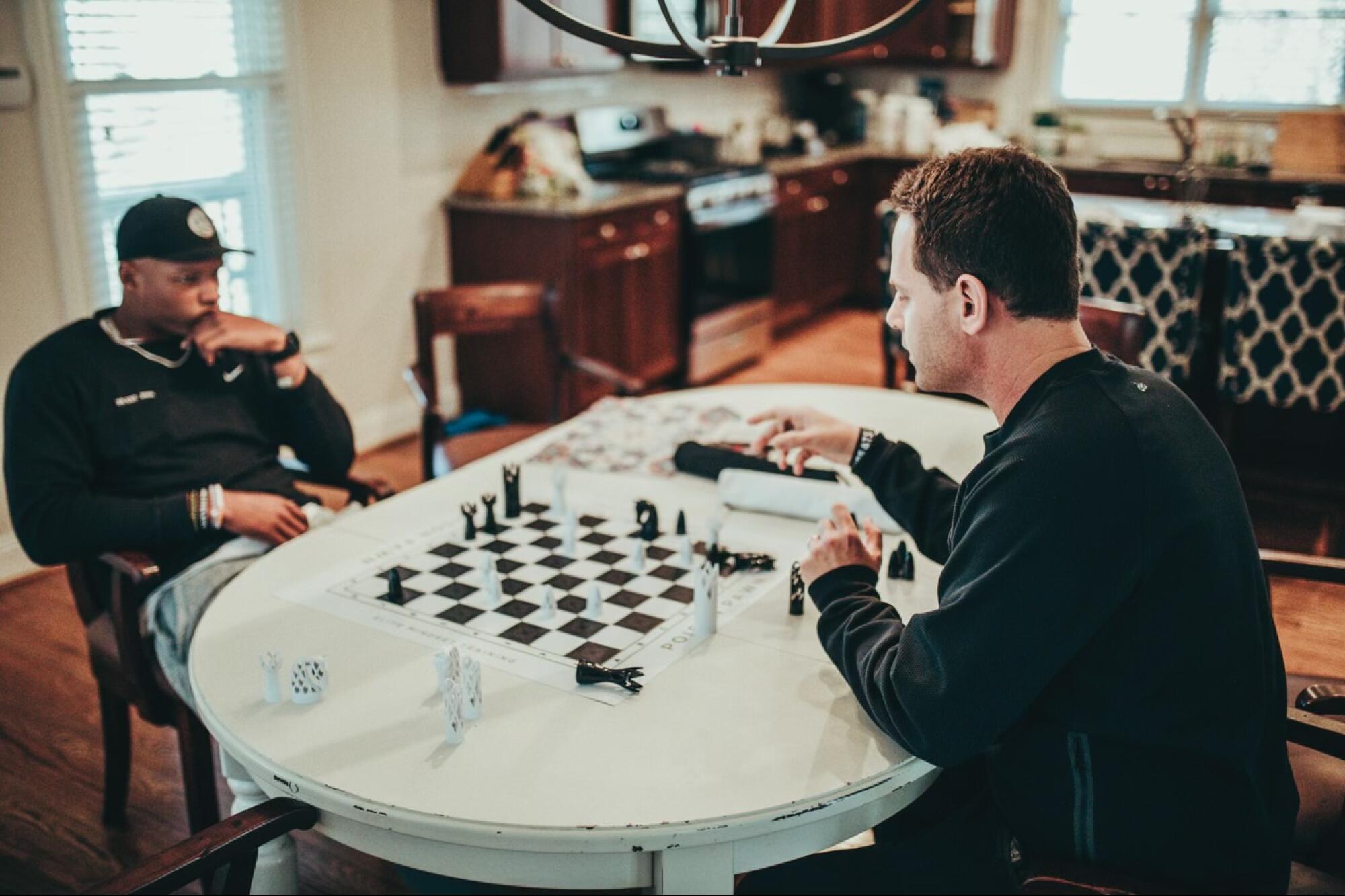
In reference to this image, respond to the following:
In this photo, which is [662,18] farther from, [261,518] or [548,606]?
[548,606]

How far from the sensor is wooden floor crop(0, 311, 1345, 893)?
Answer: 216cm

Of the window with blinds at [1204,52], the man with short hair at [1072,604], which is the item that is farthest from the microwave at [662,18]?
the man with short hair at [1072,604]

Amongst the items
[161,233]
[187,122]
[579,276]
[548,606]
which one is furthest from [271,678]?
[579,276]

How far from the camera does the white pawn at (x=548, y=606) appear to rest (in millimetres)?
1669

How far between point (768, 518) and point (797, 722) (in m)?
0.68

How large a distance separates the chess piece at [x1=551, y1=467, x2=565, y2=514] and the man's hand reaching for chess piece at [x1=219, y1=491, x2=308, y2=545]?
470 millimetres

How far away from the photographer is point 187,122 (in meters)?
3.68

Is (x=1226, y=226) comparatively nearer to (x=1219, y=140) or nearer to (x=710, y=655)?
(x=1219, y=140)

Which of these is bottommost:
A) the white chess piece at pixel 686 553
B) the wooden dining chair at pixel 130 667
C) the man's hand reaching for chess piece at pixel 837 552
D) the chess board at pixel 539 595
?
the wooden dining chair at pixel 130 667

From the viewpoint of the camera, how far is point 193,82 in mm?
3650

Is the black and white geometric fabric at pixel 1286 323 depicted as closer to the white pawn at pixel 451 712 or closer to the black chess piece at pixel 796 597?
the black chess piece at pixel 796 597

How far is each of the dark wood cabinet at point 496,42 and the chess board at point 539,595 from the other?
2.78m

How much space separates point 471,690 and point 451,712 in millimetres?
47

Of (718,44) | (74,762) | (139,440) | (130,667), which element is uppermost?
(718,44)
